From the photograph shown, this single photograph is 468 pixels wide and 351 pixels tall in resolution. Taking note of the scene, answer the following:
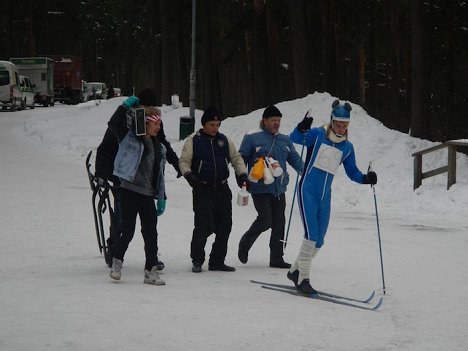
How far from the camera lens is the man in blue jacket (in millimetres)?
10648

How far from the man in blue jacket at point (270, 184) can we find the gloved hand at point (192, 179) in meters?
0.76

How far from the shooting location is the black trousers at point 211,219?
33.3ft

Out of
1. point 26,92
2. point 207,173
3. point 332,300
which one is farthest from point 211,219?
point 26,92

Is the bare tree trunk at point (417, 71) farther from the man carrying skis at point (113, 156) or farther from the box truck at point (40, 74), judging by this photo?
the box truck at point (40, 74)

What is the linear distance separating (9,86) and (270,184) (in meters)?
38.9

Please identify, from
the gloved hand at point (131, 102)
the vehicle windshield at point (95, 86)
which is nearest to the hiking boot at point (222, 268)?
the gloved hand at point (131, 102)

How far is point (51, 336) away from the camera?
696 cm

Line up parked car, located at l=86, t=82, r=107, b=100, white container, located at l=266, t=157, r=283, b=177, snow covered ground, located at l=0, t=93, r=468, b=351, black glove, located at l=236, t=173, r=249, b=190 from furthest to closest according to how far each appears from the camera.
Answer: parked car, located at l=86, t=82, r=107, b=100 → white container, located at l=266, t=157, r=283, b=177 → black glove, located at l=236, t=173, r=249, b=190 → snow covered ground, located at l=0, t=93, r=468, b=351

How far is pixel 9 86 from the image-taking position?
47500 mm

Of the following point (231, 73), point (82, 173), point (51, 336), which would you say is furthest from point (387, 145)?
point (231, 73)

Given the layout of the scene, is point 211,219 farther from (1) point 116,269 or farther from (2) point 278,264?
(1) point 116,269

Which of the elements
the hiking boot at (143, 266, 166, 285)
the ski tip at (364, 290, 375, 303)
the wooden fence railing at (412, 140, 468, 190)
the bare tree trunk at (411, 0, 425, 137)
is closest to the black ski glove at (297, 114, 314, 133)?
the ski tip at (364, 290, 375, 303)

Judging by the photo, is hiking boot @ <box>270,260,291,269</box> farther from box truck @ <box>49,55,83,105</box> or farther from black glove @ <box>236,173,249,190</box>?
box truck @ <box>49,55,83,105</box>

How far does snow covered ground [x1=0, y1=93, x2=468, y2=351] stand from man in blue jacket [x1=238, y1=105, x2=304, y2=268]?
308 mm
